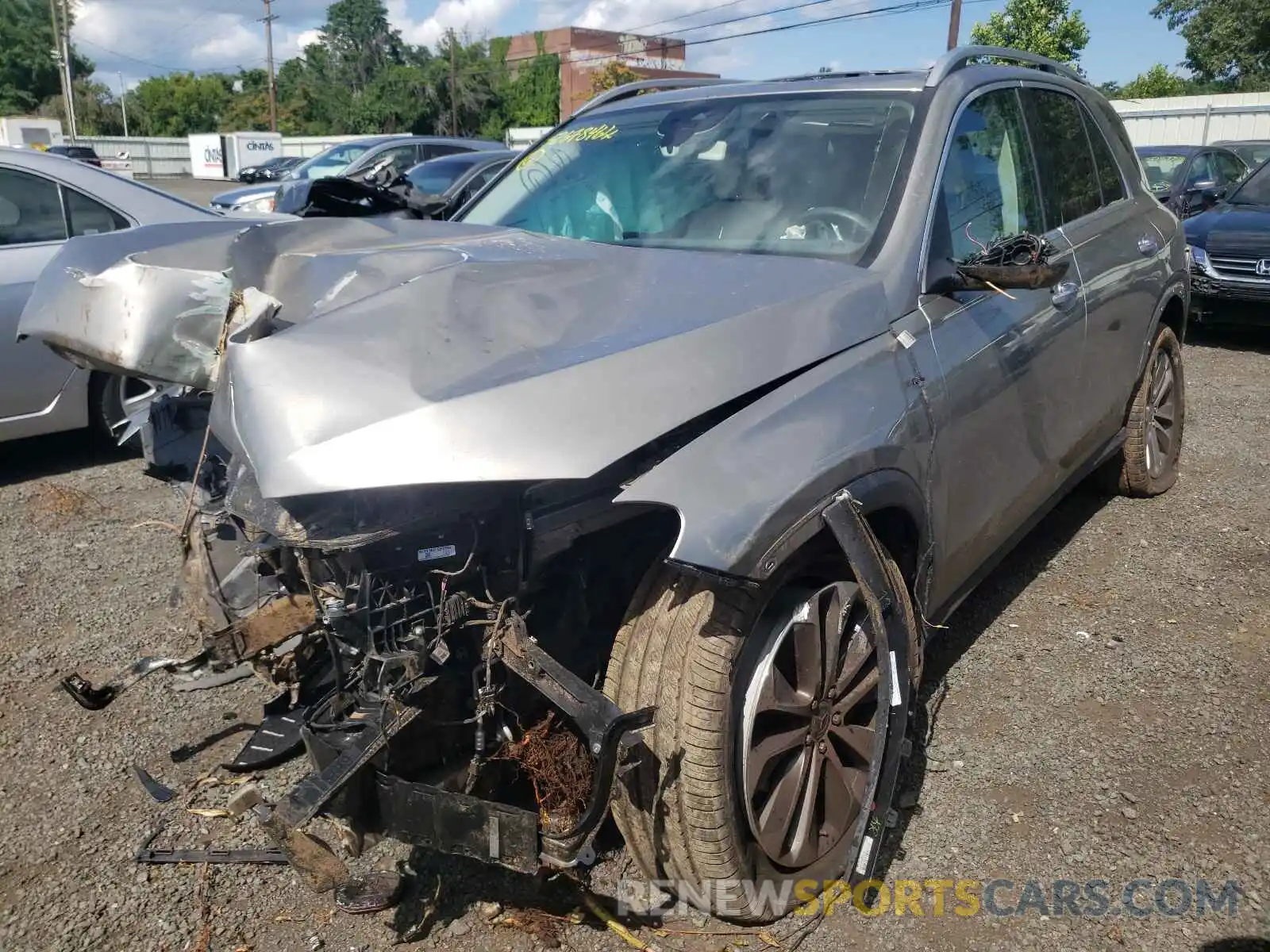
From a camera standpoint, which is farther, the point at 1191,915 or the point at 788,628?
the point at 1191,915

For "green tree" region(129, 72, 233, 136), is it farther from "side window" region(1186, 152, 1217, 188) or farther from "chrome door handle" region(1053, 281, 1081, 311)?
"chrome door handle" region(1053, 281, 1081, 311)

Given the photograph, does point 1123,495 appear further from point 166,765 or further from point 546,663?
point 166,765

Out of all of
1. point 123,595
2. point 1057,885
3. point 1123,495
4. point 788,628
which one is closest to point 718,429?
point 788,628

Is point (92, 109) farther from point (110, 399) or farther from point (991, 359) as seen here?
point (991, 359)

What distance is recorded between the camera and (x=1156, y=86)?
142ft

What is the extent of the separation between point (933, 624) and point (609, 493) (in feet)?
3.98

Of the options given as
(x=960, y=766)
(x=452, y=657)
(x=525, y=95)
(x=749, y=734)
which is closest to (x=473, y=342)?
(x=452, y=657)

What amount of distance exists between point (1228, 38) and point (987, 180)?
162 ft

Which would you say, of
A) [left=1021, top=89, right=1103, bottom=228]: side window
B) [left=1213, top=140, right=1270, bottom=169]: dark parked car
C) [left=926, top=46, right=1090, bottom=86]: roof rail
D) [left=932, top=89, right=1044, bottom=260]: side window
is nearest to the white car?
[left=926, top=46, right=1090, bottom=86]: roof rail

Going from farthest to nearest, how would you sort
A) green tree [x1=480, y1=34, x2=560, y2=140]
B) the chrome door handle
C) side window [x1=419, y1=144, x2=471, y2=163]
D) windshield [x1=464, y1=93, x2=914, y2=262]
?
green tree [x1=480, y1=34, x2=560, y2=140]
side window [x1=419, y1=144, x2=471, y2=163]
the chrome door handle
windshield [x1=464, y1=93, x2=914, y2=262]

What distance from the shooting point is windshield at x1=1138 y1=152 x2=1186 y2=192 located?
40.3 feet

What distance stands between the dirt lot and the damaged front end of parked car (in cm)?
46

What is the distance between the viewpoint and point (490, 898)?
8.06ft

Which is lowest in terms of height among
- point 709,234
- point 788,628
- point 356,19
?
point 788,628
